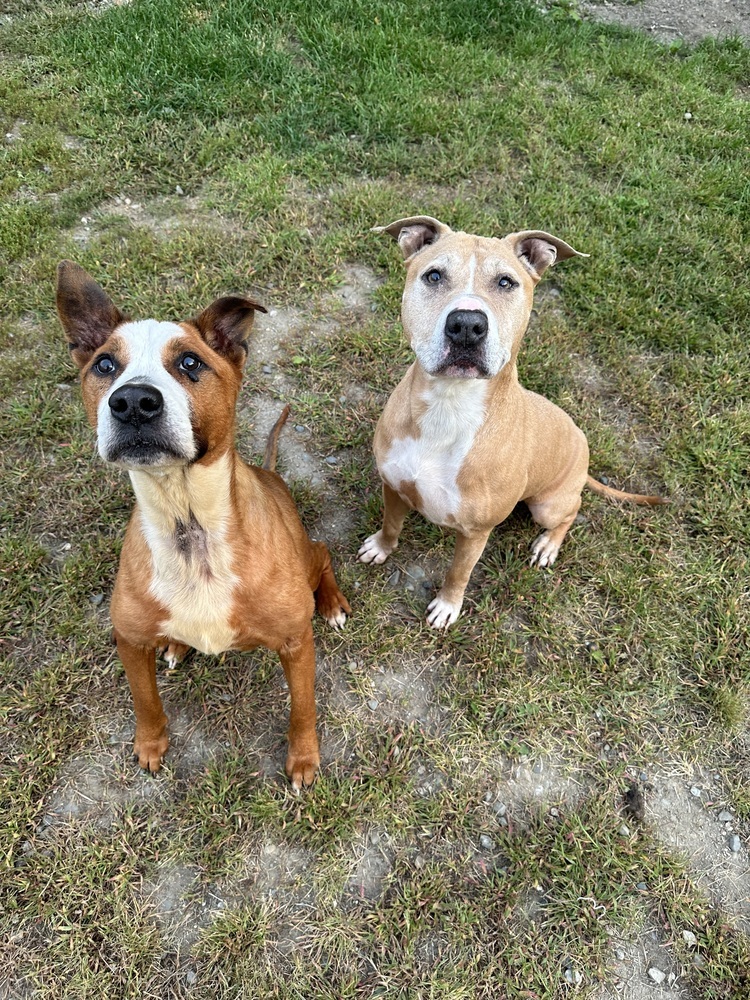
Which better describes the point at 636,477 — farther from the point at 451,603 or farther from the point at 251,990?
the point at 251,990

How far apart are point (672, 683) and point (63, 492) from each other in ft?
13.8

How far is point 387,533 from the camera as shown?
4219mm

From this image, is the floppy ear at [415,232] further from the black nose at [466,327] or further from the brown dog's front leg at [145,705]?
the brown dog's front leg at [145,705]

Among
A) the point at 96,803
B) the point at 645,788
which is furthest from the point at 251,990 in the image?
the point at 645,788

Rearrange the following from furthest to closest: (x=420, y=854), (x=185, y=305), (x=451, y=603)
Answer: (x=185, y=305), (x=451, y=603), (x=420, y=854)

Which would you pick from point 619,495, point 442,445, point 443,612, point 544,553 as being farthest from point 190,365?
point 619,495

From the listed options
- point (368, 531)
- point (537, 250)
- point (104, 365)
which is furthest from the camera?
point (368, 531)

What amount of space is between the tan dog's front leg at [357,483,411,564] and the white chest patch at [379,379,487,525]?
41 centimetres

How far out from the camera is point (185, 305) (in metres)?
5.30

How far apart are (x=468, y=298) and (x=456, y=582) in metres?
1.75

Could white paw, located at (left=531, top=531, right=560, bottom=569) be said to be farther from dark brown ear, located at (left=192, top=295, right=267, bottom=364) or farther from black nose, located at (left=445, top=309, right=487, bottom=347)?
dark brown ear, located at (left=192, top=295, right=267, bottom=364)

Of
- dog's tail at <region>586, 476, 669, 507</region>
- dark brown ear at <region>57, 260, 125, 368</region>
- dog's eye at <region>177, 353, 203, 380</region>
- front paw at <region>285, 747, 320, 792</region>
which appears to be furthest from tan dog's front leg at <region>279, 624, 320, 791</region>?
dog's tail at <region>586, 476, 669, 507</region>

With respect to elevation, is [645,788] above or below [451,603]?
below

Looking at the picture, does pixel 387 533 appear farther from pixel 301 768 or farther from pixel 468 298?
pixel 468 298
